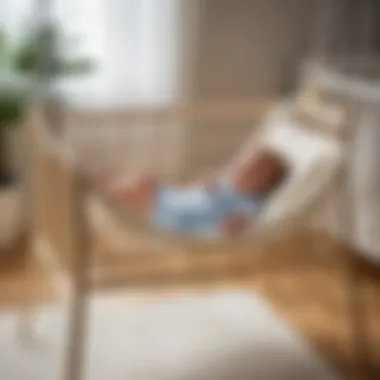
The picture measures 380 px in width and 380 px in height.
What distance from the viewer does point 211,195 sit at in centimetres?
278

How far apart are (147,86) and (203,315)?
1115 millimetres

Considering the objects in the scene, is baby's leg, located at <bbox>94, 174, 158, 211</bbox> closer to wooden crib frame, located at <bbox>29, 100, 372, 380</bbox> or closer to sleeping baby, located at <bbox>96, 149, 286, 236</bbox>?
sleeping baby, located at <bbox>96, 149, 286, 236</bbox>

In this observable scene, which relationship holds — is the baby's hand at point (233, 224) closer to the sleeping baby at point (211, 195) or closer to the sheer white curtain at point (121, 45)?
the sleeping baby at point (211, 195)

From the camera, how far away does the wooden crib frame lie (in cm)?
218

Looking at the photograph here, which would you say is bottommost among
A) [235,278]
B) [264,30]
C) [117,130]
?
[235,278]

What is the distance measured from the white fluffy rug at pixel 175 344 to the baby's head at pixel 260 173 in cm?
44

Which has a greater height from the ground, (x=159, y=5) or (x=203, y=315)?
(x=159, y=5)

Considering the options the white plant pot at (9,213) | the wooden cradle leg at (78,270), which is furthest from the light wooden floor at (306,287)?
the wooden cradle leg at (78,270)

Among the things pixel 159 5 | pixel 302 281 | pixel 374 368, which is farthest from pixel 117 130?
pixel 374 368

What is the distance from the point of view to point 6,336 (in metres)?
2.72

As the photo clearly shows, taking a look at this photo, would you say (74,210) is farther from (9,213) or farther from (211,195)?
(9,213)

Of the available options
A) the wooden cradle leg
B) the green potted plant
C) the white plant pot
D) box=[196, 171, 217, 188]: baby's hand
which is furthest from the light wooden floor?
the wooden cradle leg

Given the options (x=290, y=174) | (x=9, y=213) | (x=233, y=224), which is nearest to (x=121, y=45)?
(x=9, y=213)

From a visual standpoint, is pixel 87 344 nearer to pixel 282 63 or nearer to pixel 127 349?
pixel 127 349
